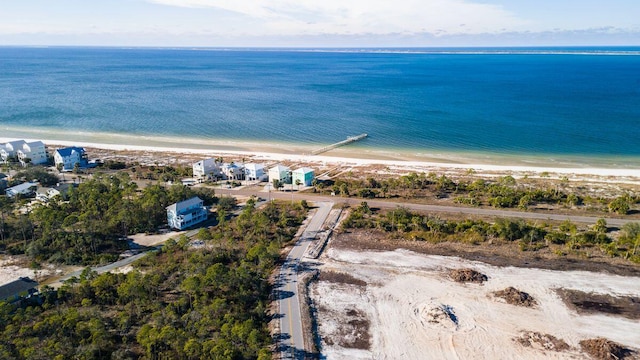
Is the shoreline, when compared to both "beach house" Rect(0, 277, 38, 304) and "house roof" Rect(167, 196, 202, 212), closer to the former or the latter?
"house roof" Rect(167, 196, 202, 212)

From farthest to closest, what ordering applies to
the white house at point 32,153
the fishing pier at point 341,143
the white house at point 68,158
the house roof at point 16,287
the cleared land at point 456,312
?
the fishing pier at point 341,143, the white house at point 32,153, the white house at point 68,158, the house roof at point 16,287, the cleared land at point 456,312

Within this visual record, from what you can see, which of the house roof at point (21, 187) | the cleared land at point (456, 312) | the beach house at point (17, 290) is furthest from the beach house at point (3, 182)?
the cleared land at point (456, 312)

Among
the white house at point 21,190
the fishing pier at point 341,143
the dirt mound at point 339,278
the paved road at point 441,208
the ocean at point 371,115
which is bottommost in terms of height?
the dirt mound at point 339,278

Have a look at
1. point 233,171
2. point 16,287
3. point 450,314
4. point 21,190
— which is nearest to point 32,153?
point 21,190

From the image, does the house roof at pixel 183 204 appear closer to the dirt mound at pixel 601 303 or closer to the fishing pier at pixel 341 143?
the fishing pier at pixel 341 143

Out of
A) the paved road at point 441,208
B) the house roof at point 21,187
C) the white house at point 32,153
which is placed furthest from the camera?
the white house at point 32,153

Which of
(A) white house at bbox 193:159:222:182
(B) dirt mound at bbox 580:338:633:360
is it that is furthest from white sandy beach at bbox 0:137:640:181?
(B) dirt mound at bbox 580:338:633:360

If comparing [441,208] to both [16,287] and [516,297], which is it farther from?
[16,287]
